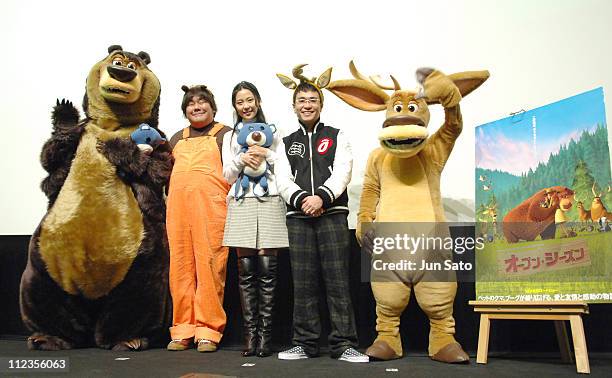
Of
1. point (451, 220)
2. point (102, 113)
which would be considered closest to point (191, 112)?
point (102, 113)

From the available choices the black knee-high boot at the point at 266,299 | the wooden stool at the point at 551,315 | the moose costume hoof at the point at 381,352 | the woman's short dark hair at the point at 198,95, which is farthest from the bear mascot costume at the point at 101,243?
the wooden stool at the point at 551,315

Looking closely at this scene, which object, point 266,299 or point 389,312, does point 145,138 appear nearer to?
point 266,299

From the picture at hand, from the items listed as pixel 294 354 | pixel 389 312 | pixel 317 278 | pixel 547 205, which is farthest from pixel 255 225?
pixel 547 205

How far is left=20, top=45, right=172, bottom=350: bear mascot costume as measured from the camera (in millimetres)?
2494

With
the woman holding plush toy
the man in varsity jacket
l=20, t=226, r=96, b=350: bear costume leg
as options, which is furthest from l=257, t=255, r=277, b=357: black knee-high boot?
l=20, t=226, r=96, b=350: bear costume leg

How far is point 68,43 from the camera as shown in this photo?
3330 millimetres

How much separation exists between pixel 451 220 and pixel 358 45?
3.52 ft

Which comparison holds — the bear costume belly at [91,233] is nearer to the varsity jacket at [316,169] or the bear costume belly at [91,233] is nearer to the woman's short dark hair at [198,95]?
the woman's short dark hair at [198,95]

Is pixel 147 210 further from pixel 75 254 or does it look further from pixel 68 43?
pixel 68 43

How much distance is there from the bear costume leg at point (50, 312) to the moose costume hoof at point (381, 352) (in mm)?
1323

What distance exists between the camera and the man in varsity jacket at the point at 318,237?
223cm

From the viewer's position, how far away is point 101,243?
249 centimetres

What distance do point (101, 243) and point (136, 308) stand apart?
34 centimetres

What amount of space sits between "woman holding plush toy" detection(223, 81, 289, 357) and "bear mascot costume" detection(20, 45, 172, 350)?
0.43 metres
